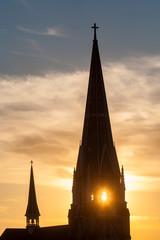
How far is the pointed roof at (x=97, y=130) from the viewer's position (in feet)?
279

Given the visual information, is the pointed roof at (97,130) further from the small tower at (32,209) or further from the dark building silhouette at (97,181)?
the small tower at (32,209)

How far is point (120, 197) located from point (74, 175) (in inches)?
223

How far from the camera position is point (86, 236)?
8256 cm

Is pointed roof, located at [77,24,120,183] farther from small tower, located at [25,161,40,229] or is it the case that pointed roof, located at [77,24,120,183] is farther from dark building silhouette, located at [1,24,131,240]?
small tower, located at [25,161,40,229]

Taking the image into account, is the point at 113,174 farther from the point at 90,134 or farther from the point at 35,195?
the point at 35,195

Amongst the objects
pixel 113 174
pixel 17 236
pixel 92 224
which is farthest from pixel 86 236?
pixel 17 236

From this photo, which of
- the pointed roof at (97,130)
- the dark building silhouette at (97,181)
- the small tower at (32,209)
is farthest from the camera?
the small tower at (32,209)

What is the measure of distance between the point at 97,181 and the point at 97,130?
5688mm

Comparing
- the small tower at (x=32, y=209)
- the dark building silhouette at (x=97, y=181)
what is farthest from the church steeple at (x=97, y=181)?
the small tower at (x=32, y=209)

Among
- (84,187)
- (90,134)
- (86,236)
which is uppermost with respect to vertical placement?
(90,134)

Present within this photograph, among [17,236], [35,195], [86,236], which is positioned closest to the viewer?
[86,236]

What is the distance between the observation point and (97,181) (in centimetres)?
8438

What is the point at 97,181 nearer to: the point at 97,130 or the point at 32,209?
the point at 97,130

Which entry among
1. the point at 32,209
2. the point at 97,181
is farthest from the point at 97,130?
the point at 32,209
